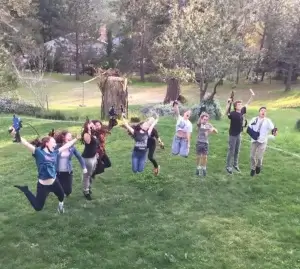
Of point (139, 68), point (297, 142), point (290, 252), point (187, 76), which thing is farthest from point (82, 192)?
point (139, 68)

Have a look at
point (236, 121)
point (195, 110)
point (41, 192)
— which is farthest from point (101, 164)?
→ point (195, 110)

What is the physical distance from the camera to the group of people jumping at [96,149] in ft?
32.3

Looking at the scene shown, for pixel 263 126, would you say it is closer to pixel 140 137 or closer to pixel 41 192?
pixel 140 137

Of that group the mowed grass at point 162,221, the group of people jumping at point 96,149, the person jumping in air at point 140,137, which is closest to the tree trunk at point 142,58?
the mowed grass at point 162,221

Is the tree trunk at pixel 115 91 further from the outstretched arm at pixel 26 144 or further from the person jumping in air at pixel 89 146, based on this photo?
the outstretched arm at pixel 26 144

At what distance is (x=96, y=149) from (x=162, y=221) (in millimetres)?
2387

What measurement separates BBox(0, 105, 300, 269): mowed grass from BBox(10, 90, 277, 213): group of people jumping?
60cm

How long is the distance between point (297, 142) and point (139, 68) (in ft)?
122

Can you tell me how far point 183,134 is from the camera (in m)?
12.7

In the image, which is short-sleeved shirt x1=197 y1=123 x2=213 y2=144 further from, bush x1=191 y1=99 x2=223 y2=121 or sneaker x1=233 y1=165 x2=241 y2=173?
bush x1=191 y1=99 x2=223 y2=121

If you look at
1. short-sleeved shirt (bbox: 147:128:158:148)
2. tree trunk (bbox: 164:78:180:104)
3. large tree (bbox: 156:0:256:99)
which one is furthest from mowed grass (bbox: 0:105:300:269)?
tree trunk (bbox: 164:78:180:104)

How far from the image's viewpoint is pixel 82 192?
41.3 ft

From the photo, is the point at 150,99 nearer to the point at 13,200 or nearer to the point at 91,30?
the point at 91,30

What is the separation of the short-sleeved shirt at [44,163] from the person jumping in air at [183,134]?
4.12 m
